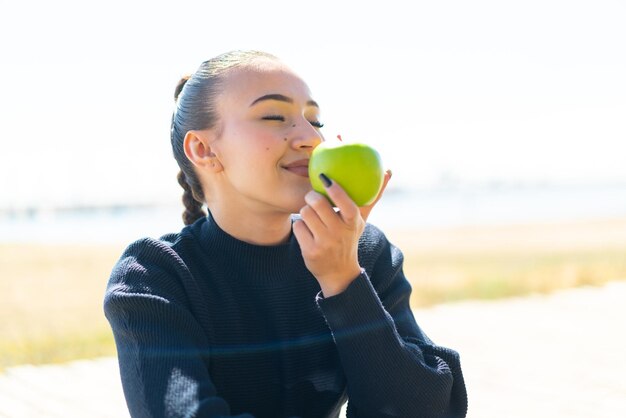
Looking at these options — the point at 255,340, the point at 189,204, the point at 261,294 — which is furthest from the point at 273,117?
the point at 189,204

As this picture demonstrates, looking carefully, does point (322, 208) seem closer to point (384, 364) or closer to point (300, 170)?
point (300, 170)

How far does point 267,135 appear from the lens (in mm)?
1844

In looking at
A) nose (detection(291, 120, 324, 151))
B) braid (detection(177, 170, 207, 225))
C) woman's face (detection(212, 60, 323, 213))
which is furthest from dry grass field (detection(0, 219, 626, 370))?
nose (detection(291, 120, 324, 151))

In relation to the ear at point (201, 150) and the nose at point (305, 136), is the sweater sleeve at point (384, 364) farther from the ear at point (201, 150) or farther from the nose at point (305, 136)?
the ear at point (201, 150)

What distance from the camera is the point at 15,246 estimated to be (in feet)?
53.2

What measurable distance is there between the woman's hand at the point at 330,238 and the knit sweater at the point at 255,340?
4 centimetres

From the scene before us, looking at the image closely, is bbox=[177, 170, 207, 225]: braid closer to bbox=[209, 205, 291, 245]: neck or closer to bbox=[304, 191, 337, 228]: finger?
bbox=[209, 205, 291, 245]: neck

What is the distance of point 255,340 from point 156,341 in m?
0.27

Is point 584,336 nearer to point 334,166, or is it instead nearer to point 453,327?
point 453,327

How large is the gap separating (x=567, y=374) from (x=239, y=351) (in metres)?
3.05

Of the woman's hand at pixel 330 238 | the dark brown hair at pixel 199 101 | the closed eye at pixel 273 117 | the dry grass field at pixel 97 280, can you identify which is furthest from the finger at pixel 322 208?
the dry grass field at pixel 97 280

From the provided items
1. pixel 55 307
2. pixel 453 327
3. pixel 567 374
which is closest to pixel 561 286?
pixel 453 327

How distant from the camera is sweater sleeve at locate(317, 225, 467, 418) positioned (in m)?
1.78

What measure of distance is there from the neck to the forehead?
0.29 metres
